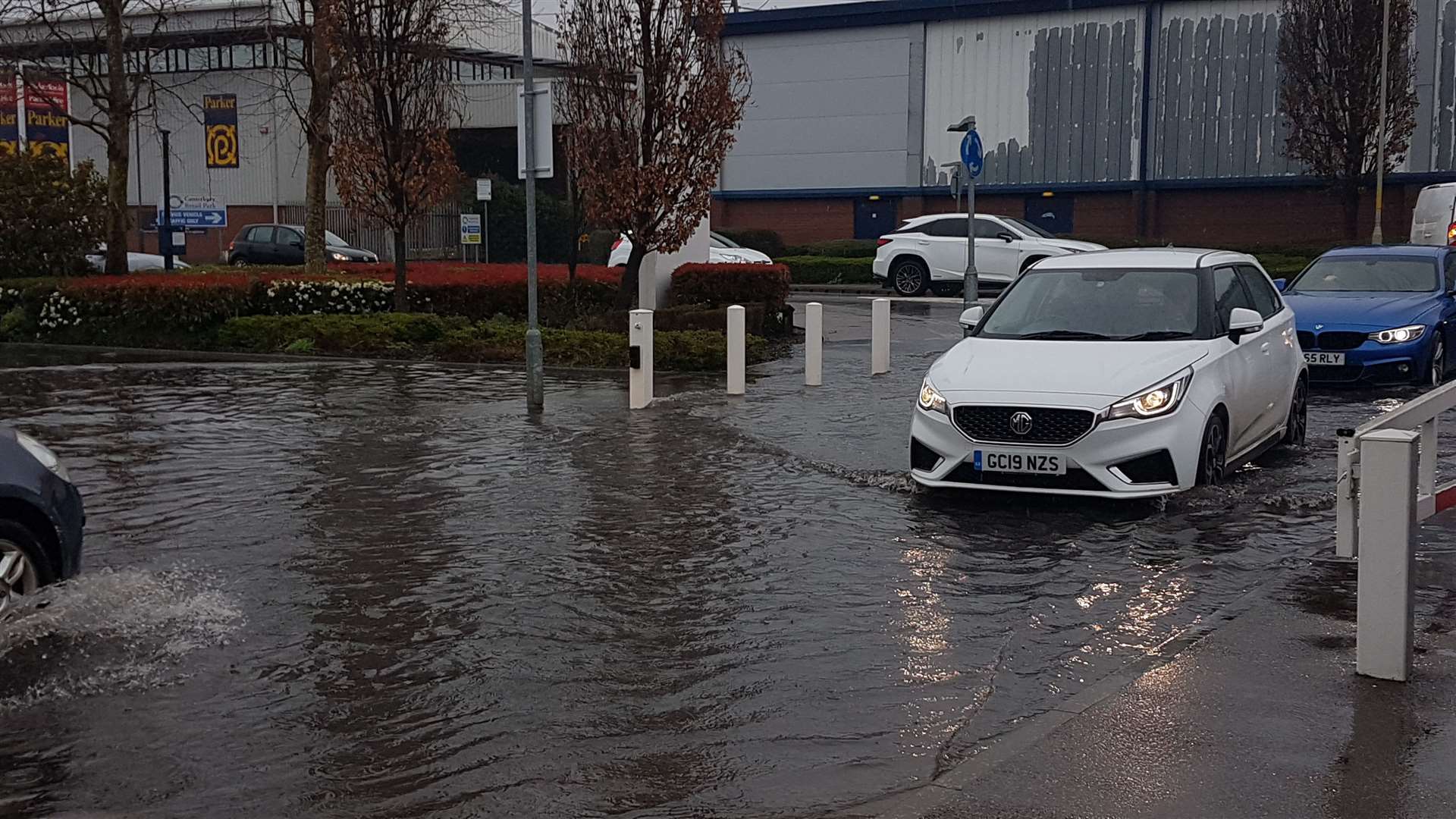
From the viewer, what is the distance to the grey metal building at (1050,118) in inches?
1551

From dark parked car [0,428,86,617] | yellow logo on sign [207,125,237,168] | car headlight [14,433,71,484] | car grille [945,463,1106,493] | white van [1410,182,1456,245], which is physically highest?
yellow logo on sign [207,125,237,168]

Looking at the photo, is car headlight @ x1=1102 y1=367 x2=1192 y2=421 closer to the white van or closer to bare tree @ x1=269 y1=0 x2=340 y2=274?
bare tree @ x1=269 y1=0 x2=340 y2=274

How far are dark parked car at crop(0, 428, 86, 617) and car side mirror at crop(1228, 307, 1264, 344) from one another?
725 centimetres

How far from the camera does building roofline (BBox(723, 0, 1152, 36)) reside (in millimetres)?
40969

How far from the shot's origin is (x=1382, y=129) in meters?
35.6

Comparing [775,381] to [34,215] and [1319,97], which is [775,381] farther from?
[1319,97]

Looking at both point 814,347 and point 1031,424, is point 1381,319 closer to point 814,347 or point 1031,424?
point 814,347

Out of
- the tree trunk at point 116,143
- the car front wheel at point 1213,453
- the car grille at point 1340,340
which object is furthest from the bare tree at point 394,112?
the car front wheel at point 1213,453

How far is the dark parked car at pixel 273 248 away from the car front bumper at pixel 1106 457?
3377 cm

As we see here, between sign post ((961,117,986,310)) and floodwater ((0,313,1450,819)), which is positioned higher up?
sign post ((961,117,986,310))

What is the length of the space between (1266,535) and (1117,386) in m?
1.23

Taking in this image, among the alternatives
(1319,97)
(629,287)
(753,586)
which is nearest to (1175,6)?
(1319,97)

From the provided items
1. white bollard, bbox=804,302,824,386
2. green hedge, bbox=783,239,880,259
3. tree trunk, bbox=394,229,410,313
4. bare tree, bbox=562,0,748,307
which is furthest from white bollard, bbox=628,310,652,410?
green hedge, bbox=783,239,880,259

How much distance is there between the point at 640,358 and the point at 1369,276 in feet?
27.0
